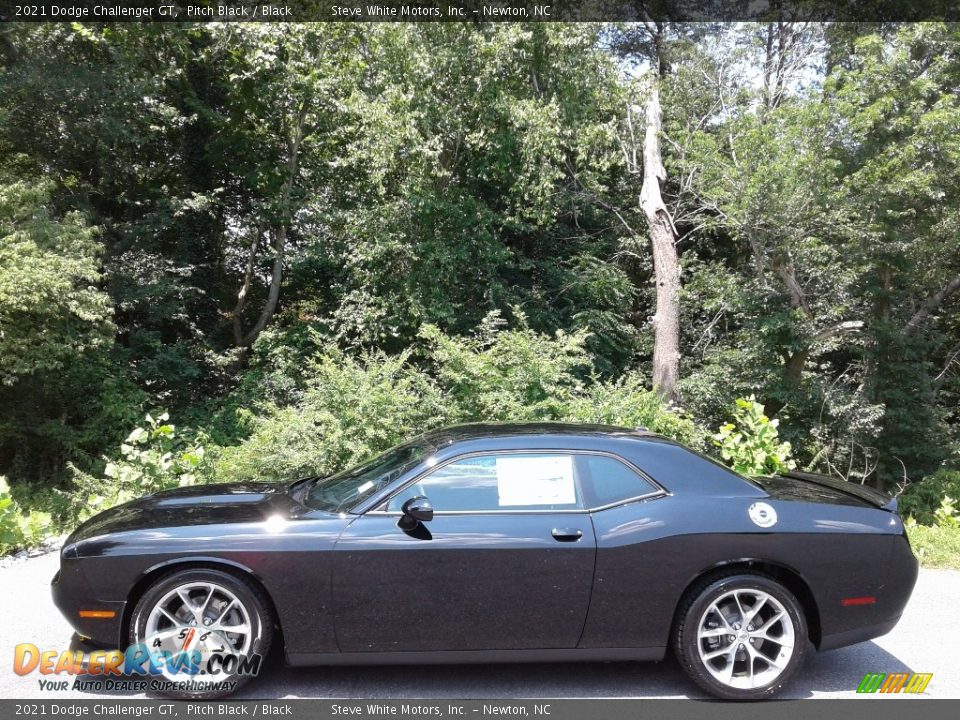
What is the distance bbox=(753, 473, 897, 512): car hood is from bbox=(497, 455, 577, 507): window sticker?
1177 mm

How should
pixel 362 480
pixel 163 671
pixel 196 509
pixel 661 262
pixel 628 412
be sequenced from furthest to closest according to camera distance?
pixel 661 262
pixel 628 412
pixel 362 480
pixel 196 509
pixel 163 671

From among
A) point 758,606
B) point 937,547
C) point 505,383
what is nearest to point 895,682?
point 758,606

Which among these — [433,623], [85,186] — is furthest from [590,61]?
[433,623]

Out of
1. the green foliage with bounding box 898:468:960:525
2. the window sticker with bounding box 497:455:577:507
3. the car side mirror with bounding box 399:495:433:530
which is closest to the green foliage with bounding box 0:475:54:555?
the car side mirror with bounding box 399:495:433:530

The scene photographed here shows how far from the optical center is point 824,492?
437 cm

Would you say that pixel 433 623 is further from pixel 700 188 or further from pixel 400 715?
pixel 700 188

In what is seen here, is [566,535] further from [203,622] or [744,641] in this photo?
[203,622]

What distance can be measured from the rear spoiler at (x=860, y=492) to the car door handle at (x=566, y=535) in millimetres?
1756

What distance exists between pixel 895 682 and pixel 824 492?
106 centimetres

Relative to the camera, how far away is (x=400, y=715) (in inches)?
140

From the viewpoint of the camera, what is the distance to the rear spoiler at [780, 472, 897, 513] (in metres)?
4.14

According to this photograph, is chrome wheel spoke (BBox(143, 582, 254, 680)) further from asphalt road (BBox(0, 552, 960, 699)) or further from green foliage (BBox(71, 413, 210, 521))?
green foliage (BBox(71, 413, 210, 521))

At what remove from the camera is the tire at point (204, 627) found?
368 centimetres

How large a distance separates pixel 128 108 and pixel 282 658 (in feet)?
41.9
